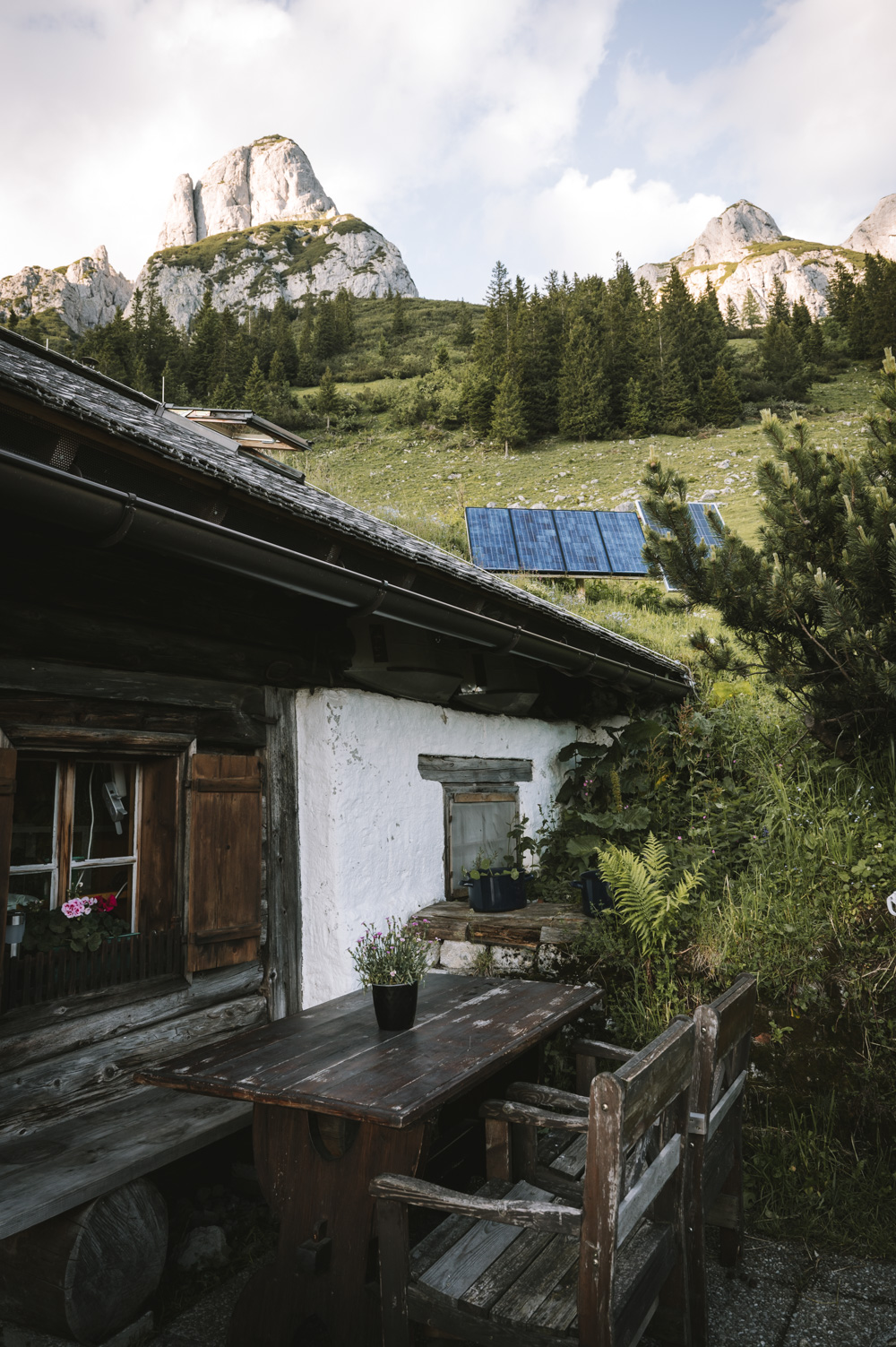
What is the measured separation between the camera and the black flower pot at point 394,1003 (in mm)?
2627

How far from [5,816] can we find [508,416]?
27.7m

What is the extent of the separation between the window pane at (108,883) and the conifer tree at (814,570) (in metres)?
3.23

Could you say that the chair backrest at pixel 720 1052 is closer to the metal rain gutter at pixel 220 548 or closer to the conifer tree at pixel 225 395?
the metal rain gutter at pixel 220 548

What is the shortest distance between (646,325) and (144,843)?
1441 inches

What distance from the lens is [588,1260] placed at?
1.61 m

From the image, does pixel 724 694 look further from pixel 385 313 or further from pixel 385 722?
pixel 385 313

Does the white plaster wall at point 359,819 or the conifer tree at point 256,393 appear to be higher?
the conifer tree at point 256,393

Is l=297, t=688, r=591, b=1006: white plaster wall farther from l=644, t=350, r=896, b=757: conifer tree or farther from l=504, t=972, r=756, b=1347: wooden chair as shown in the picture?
l=644, t=350, r=896, b=757: conifer tree

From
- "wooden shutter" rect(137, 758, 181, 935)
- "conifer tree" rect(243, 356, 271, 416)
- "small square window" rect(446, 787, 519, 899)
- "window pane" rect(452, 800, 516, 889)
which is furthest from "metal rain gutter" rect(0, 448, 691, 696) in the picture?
"conifer tree" rect(243, 356, 271, 416)

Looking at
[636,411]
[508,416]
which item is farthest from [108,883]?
[636,411]

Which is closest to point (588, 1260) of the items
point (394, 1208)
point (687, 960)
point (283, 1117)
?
point (394, 1208)

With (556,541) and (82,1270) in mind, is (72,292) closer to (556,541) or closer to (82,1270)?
(556,541)

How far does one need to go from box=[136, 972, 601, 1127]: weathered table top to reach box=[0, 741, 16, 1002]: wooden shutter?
87cm

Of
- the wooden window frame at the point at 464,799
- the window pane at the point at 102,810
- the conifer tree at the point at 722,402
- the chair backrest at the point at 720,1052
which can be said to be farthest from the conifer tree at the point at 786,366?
the window pane at the point at 102,810
